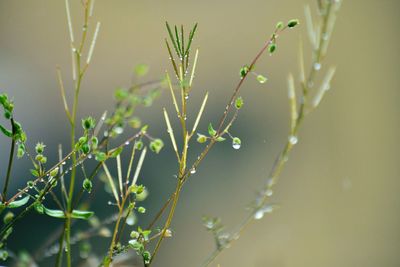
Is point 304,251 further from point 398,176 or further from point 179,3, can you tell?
point 179,3

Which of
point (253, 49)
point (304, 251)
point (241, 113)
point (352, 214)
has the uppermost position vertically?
point (253, 49)

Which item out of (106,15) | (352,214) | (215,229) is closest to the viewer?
(215,229)

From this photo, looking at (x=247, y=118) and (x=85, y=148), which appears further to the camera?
(x=247, y=118)

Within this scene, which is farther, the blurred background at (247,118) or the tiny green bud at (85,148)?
the blurred background at (247,118)

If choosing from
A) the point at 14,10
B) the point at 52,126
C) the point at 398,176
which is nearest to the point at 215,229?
the point at 52,126

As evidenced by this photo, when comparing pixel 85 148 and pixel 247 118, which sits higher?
pixel 247 118

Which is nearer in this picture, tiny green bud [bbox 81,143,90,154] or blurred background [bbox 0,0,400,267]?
tiny green bud [bbox 81,143,90,154]

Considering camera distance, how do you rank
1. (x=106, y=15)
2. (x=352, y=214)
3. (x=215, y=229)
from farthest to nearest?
(x=352, y=214) → (x=106, y=15) → (x=215, y=229)

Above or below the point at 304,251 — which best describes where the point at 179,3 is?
above
